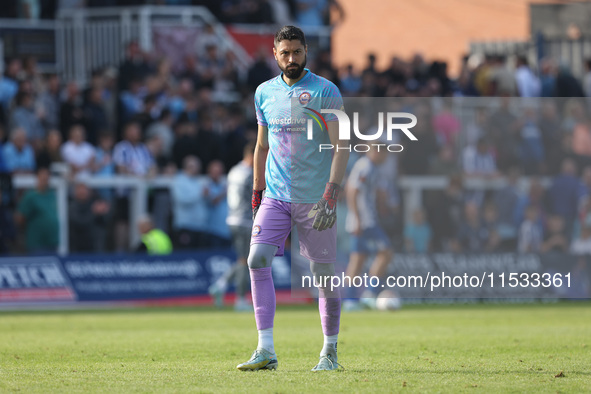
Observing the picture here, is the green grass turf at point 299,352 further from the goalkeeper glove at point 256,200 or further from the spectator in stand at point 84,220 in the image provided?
the spectator in stand at point 84,220

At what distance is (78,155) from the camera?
19594 millimetres

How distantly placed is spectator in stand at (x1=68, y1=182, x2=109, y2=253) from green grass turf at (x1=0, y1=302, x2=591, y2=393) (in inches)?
111

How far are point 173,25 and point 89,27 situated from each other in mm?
1915

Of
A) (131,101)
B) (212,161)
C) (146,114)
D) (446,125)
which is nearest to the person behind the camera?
(446,125)

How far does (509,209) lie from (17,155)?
8.70 m

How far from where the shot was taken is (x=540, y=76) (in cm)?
2500

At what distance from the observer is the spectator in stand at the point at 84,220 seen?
63.6ft

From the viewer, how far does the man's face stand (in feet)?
27.1

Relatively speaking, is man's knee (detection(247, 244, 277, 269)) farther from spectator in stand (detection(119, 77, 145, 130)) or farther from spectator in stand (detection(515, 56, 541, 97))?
spectator in stand (detection(515, 56, 541, 97))

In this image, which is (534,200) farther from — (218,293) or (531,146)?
(218,293)

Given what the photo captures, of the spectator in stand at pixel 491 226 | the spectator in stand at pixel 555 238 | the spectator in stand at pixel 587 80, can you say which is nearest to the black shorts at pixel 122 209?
the spectator in stand at pixel 491 226

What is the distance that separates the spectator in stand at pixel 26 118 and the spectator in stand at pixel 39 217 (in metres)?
0.93

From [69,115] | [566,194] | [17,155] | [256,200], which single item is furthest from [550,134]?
[256,200]

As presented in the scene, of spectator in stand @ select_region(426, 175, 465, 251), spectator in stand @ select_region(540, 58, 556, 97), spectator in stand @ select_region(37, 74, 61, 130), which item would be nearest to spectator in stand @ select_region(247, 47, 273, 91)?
spectator in stand @ select_region(37, 74, 61, 130)
